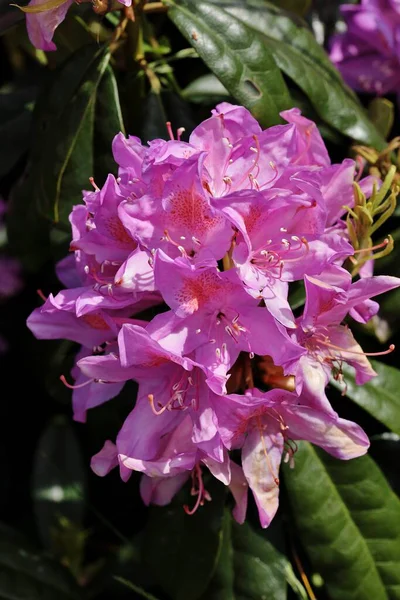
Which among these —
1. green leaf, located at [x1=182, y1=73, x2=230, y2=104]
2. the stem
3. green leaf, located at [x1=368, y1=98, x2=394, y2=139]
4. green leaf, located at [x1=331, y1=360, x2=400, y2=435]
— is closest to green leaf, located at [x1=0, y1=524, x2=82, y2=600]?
the stem

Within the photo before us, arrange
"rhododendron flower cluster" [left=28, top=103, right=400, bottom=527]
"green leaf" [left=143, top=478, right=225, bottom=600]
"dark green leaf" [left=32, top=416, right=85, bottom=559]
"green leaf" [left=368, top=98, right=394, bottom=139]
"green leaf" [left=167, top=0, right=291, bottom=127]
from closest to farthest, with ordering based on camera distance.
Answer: "rhododendron flower cluster" [left=28, top=103, right=400, bottom=527] → "green leaf" [left=167, top=0, right=291, bottom=127] → "green leaf" [left=143, top=478, right=225, bottom=600] → "green leaf" [left=368, top=98, right=394, bottom=139] → "dark green leaf" [left=32, top=416, right=85, bottom=559]

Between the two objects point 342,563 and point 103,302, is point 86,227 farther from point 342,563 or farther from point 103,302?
point 342,563

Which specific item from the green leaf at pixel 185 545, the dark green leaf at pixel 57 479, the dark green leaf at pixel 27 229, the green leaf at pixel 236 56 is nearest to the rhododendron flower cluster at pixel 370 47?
the green leaf at pixel 236 56

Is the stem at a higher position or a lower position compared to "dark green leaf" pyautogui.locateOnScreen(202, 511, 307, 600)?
lower

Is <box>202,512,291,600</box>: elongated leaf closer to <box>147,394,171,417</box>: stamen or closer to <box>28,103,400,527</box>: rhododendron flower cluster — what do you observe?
<box>28,103,400,527</box>: rhododendron flower cluster

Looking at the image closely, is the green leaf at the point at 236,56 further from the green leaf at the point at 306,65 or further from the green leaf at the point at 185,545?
the green leaf at the point at 185,545

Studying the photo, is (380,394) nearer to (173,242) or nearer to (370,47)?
(173,242)
